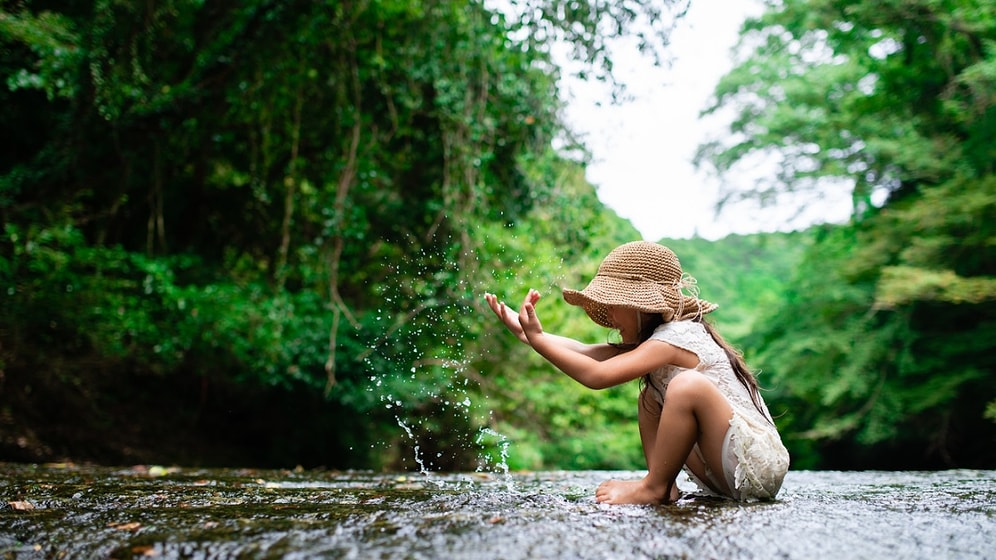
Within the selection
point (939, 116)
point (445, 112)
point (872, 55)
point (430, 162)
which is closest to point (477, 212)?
point (445, 112)

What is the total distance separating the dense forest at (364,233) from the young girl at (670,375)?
428 centimetres

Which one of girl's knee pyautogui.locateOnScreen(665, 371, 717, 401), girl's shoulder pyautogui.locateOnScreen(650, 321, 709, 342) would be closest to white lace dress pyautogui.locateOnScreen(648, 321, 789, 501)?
girl's shoulder pyautogui.locateOnScreen(650, 321, 709, 342)

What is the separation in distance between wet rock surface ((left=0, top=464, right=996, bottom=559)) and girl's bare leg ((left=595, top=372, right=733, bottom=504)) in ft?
0.41

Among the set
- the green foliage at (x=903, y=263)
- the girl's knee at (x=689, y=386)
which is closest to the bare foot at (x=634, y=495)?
the girl's knee at (x=689, y=386)

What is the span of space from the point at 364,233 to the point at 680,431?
681 centimetres

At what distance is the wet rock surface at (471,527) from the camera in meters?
1.60

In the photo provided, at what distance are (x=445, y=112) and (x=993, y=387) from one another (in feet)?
26.1

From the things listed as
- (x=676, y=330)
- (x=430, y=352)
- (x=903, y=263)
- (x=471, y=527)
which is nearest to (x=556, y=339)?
(x=676, y=330)

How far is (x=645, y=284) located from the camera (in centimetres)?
262

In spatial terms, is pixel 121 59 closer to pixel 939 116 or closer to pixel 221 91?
pixel 221 91

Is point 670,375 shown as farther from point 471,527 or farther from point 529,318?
point 471,527

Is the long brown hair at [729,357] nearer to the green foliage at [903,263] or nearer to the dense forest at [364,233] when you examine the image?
the dense forest at [364,233]

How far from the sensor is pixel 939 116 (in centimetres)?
1025

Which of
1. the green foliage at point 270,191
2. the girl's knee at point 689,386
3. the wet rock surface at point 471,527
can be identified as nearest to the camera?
the wet rock surface at point 471,527
